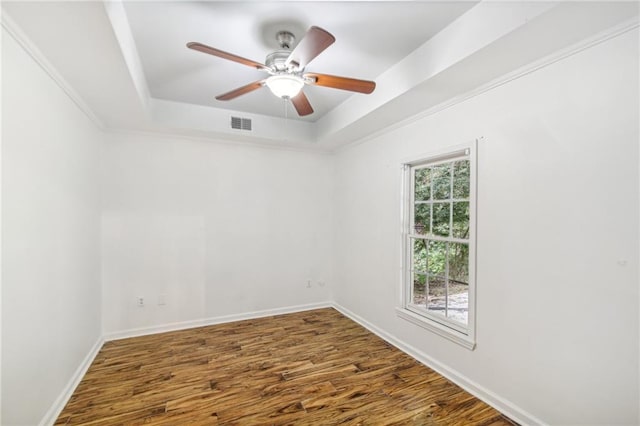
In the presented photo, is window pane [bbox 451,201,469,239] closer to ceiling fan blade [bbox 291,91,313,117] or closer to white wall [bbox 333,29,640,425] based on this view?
white wall [bbox 333,29,640,425]

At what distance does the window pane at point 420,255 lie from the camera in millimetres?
3139

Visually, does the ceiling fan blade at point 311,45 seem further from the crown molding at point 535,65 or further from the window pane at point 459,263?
the window pane at point 459,263

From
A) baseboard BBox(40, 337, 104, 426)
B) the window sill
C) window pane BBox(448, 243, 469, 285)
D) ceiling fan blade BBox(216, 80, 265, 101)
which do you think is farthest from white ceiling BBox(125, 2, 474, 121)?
baseboard BBox(40, 337, 104, 426)

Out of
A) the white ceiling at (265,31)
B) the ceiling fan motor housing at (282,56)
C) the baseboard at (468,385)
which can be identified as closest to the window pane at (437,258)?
the baseboard at (468,385)

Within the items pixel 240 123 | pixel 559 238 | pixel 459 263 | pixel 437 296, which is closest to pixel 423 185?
pixel 459 263

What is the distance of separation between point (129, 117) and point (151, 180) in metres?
0.82

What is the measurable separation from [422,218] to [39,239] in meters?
3.17

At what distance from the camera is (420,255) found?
319 centimetres

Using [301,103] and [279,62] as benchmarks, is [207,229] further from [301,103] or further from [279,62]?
[279,62]

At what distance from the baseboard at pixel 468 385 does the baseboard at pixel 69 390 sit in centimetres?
295

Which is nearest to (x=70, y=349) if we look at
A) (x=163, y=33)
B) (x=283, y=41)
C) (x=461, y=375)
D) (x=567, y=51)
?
(x=163, y=33)

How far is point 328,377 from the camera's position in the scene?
2654 mm

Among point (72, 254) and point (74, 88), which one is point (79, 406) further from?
point (74, 88)

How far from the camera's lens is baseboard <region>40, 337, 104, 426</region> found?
2037 mm
